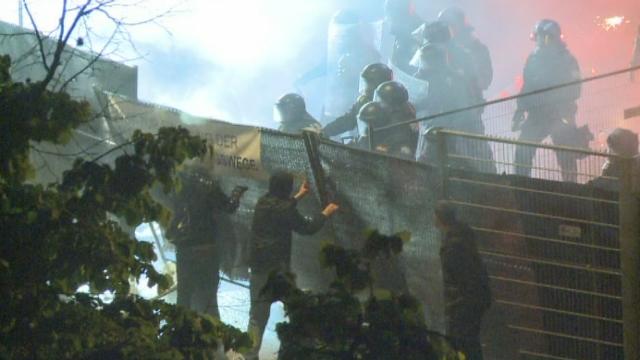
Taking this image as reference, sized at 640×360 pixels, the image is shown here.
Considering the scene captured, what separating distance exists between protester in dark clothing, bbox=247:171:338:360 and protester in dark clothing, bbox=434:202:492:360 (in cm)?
117

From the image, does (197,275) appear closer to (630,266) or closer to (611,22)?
(630,266)

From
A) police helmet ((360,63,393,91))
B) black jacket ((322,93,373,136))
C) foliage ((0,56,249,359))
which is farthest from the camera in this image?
police helmet ((360,63,393,91))

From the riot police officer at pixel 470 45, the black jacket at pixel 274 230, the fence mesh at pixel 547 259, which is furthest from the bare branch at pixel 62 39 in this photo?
the riot police officer at pixel 470 45

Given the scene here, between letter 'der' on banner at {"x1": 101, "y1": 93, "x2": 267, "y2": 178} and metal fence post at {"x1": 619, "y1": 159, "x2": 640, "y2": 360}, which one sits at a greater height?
letter 'der' on banner at {"x1": 101, "y1": 93, "x2": 267, "y2": 178}

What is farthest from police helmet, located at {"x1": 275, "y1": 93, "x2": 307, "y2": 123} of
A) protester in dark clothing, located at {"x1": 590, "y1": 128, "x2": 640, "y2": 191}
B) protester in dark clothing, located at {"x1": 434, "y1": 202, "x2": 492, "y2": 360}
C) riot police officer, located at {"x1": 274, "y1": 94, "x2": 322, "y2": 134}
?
protester in dark clothing, located at {"x1": 434, "y1": 202, "x2": 492, "y2": 360}

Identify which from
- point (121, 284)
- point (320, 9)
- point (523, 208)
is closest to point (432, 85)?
point (523, 208)

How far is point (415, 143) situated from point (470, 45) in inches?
178

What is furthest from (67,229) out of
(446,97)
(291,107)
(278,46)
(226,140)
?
(278,46)

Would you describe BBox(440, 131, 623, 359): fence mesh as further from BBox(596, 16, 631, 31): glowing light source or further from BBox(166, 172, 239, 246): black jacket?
BBox(596, 16, 631, 31): glowing light source

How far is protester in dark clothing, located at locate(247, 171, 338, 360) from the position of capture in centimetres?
782

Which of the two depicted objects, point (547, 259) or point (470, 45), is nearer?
point (547, 259)

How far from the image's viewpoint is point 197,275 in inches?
336

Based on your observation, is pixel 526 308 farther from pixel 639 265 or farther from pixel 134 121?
pixel 134 121

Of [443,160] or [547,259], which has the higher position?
[443,160]
